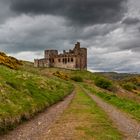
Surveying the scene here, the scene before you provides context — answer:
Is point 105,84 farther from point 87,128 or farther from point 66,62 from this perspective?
point 87,128

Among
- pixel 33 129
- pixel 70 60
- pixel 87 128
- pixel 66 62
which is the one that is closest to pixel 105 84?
pixel 70 60

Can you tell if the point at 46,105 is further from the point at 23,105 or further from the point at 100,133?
the point at 100,133

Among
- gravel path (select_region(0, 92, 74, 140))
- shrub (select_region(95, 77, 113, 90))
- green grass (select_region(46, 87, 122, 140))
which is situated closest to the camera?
green grass (select_region(46, 87, 122, 140))

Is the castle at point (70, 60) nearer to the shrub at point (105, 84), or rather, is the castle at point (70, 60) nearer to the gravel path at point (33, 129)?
the shrub at point (105, 84)

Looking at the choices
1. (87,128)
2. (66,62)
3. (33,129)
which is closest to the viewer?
(87,128)

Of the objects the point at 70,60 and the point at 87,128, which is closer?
the point at 87,128

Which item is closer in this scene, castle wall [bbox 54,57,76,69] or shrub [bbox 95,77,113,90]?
shrub [bbox 95,77,113,90]

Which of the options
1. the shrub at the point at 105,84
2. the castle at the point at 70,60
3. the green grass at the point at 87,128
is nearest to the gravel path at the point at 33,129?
the green grass at the point at 87,128

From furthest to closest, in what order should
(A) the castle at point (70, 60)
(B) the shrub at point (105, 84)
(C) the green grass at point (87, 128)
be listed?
1. (A) the castle at point (70, 60)
2. (B) the shrub at point (105, 84)
3. (C) the green grass at point (87, 128)

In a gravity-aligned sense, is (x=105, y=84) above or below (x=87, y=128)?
above

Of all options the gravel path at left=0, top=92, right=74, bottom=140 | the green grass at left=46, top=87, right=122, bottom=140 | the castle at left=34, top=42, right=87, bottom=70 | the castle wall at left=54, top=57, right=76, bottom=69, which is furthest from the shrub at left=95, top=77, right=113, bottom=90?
the green grass at left=46, top=87, right=122, bottom=140

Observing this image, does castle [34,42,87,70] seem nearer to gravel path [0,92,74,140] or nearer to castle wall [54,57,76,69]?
castle wall [54,57,76,69]

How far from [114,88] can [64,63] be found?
69.7 meters

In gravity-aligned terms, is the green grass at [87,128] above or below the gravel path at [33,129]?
above
